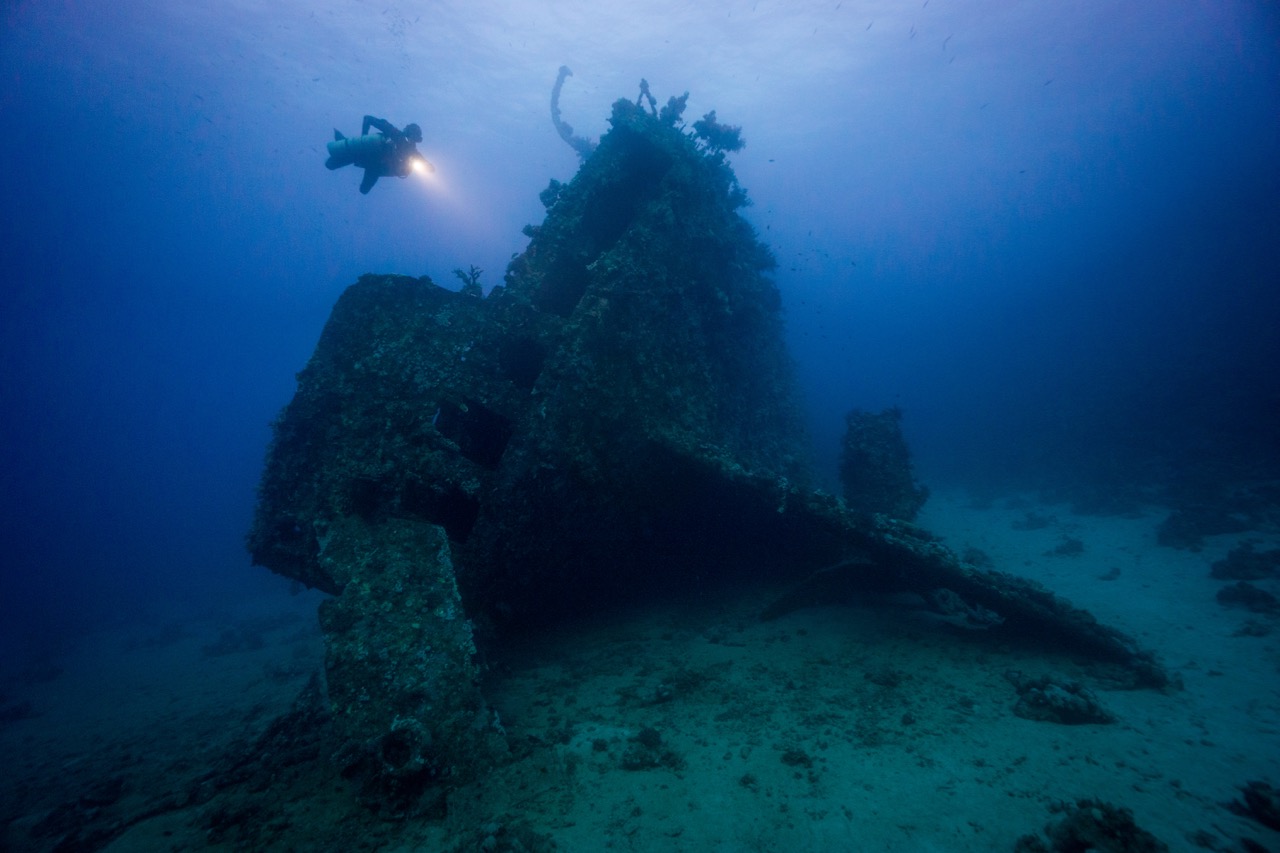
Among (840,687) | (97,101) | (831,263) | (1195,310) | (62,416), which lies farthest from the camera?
(831,263)

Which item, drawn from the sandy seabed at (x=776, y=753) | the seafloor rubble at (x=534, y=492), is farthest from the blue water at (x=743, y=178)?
the sandy seabed at (x=776, y=753)

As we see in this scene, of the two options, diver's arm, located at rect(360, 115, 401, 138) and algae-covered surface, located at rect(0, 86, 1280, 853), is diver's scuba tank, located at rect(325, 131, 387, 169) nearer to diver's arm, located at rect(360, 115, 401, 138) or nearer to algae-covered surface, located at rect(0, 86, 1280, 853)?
diver's arm, located at rect(360, 115, 401, 138)

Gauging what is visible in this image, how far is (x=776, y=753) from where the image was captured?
427cm

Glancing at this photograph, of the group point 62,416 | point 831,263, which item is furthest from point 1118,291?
point 62,416

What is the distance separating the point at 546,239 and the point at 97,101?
69.7 m

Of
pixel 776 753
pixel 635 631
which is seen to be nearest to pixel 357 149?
pixel 635 631

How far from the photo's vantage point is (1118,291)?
124 feet

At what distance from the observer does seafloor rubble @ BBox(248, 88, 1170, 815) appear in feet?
15.6

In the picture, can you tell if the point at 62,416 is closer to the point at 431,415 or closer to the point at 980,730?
the point at 431,415

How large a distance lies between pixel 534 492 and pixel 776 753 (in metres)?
4.08

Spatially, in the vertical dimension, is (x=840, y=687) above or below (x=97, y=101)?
below

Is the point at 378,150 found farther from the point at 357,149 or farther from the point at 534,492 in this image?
the point at 534,492

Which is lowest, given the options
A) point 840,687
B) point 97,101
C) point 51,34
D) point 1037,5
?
point 840,687

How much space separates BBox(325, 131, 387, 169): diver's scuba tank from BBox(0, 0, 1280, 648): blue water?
4.70m
